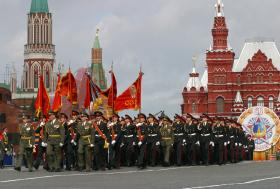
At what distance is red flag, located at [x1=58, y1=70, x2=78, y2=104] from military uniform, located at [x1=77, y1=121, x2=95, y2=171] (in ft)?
24.7

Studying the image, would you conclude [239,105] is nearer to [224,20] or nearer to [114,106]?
[224,20]

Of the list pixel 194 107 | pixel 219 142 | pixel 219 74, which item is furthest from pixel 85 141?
pixel 194 107

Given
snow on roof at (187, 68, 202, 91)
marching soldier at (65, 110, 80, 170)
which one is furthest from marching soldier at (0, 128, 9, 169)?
snow on roof at (187, 68, 202, 91)

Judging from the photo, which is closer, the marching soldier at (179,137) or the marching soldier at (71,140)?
the marching soldier at (71,140)

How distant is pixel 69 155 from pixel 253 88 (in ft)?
267

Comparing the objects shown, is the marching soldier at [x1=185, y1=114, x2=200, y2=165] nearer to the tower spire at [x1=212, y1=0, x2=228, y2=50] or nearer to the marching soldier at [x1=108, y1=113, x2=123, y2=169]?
the marching soldier at [x1=108, y1=113, x2=123, y2=169]

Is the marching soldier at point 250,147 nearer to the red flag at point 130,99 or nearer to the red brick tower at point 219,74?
the red flag at point 130,99

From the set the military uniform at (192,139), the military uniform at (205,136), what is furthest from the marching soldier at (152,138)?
the military uniform at (205,136)

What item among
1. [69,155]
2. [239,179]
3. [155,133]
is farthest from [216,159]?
[239,179]

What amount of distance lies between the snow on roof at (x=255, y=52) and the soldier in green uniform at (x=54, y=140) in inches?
3254

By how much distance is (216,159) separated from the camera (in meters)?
27.5

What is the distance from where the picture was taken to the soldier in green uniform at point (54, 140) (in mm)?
22750

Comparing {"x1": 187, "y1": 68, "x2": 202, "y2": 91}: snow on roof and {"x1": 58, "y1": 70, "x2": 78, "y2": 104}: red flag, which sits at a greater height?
{"x1": 187, "y1": 68, "x2": 202, "y2": 91}: snow on roof

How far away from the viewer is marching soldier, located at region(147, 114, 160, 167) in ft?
80.1
